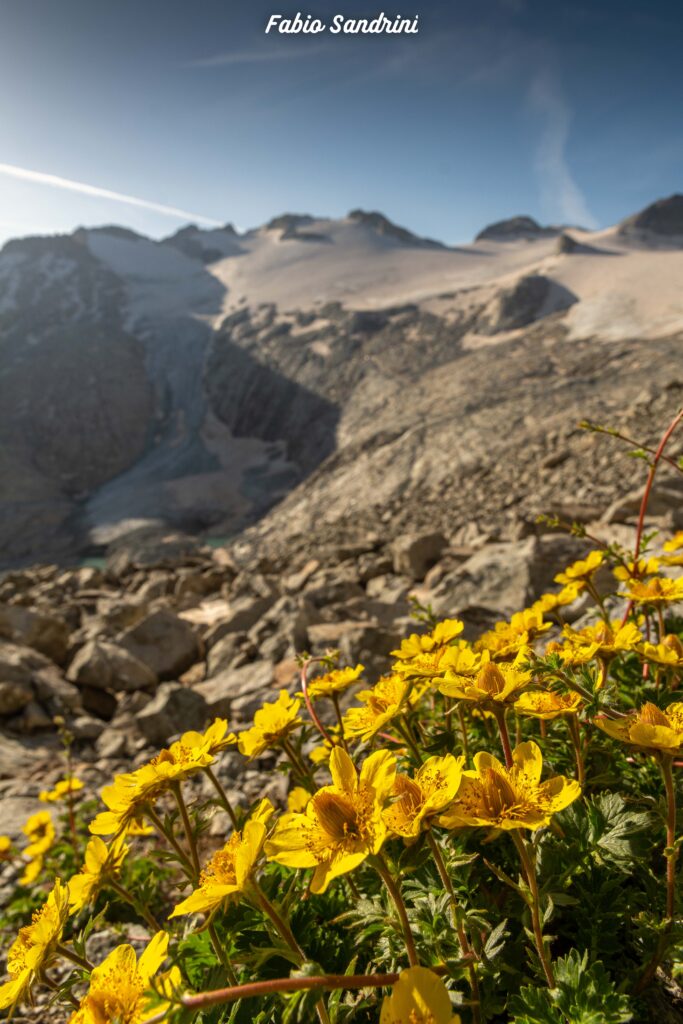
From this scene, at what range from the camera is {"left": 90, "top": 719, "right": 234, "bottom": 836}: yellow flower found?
4.56 feet

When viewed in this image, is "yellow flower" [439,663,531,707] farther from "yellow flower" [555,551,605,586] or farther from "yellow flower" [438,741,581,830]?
A: "yellow flower" [555,551,605,586]

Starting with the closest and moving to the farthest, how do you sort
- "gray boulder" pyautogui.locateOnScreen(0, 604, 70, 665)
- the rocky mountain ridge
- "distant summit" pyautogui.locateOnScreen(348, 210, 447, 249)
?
"gray boulder" pyautogui.locateOnScreen(0, 604, 70, 665)
the rocky mountain ridge
"distant summit" pyautogui.locateOnScreen(348, 210, 447, 249)

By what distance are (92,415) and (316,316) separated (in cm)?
2685

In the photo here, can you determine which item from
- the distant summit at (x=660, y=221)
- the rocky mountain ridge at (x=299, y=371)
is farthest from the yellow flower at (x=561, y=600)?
the distant summit at (x=660, y=221)

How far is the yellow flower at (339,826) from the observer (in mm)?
1010

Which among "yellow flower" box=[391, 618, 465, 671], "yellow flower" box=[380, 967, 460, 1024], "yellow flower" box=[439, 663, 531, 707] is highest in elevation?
"yellow flower" box=[439, 663, 531, 707]

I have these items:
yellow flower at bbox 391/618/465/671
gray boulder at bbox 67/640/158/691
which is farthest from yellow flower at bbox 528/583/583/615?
gray boulder at bbox 67/640/158/691

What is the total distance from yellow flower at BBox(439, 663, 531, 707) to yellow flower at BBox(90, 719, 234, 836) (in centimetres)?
65

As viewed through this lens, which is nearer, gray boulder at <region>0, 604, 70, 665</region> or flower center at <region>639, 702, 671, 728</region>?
flower center at <region>639, 702, 671, 728</region>

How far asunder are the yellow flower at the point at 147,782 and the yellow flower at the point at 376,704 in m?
0.39

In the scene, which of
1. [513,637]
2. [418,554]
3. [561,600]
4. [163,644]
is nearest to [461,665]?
[513,637]

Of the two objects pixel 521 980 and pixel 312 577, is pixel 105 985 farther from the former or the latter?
pixel 312 577

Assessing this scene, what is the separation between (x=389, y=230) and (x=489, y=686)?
104 metres

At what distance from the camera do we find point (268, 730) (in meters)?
1.74
